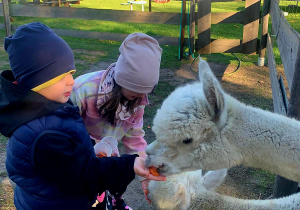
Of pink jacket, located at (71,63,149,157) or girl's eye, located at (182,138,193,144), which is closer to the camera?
girl's eye, located at (182,138,193,144)

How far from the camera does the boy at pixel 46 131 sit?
1646 millimetres

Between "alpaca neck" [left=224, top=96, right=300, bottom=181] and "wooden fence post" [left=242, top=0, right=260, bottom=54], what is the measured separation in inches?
232

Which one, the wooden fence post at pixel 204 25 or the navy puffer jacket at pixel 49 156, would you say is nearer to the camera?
the navy puffer jacket at pixel 49 156

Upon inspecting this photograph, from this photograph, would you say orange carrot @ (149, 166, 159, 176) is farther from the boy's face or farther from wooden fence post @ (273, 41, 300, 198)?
wooden fence post @ (273, 41, 300, 198)

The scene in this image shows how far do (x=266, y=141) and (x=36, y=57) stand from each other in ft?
4.17

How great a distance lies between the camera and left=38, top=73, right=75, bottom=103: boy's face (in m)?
1.75

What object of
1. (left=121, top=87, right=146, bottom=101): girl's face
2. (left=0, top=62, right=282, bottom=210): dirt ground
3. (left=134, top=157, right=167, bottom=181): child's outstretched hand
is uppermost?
(left=121, top=87, right=146, bottom=101): girl's face

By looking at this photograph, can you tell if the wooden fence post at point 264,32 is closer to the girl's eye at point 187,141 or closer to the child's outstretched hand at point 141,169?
the girl's eye at point 187,141

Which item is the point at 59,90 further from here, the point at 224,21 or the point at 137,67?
the point at 224,21

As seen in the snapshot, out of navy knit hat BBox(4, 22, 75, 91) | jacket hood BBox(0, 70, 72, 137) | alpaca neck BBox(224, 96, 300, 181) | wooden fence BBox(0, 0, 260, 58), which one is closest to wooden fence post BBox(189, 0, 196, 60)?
wooden fence BBox(0, 0, 260, 58)

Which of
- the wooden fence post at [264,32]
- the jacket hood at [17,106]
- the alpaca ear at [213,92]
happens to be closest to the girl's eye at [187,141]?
the alpaca ear at [213,92]

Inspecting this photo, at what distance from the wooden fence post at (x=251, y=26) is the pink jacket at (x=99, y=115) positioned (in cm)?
560

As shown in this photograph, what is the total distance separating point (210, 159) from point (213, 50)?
20.4 ft

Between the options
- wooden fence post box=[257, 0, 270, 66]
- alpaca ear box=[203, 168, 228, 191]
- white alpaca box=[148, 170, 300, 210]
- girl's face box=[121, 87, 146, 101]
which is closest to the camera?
white alpaca box=[148, 170, 300, 210]
